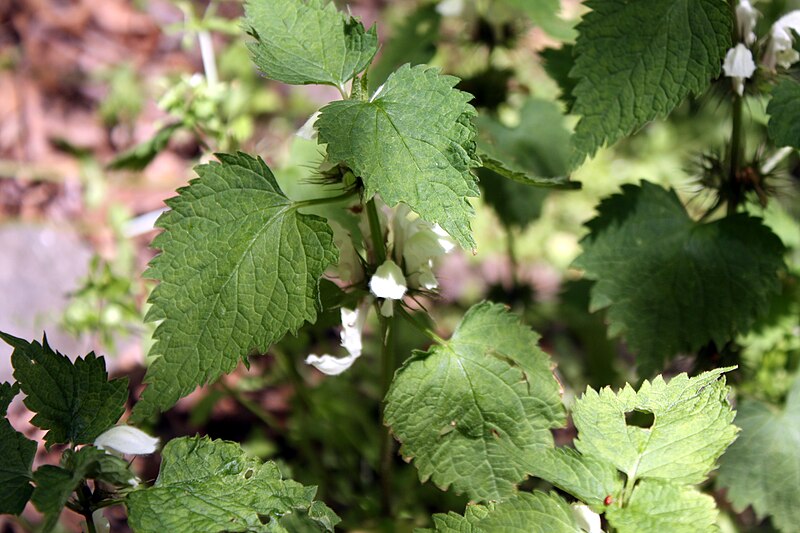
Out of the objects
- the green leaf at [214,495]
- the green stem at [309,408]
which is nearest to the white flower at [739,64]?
the green leaf at [214,495]

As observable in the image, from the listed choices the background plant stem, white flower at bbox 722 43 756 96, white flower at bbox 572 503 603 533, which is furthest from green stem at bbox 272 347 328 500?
white flower at bbox 722 43 756 96

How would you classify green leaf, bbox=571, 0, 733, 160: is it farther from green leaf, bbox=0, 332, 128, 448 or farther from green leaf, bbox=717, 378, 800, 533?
green leaf, bbox=0, 332, 128, 448

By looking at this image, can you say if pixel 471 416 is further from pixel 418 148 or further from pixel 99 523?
pixel 99 523

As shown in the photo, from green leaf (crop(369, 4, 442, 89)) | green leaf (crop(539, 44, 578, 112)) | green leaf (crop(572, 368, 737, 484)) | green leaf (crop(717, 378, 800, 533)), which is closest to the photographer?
green leaf (crop(572, 368, 737, 484))

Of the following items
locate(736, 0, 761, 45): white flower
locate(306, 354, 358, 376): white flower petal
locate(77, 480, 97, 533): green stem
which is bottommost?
locate(77, 480, 97, 533): green stem

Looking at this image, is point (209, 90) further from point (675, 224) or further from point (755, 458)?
point (755, 458)

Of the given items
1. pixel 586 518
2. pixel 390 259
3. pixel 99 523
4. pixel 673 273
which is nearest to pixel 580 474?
pixel 586 518

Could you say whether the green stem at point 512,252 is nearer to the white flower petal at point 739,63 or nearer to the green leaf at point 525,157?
the green leaf at point 525,157
